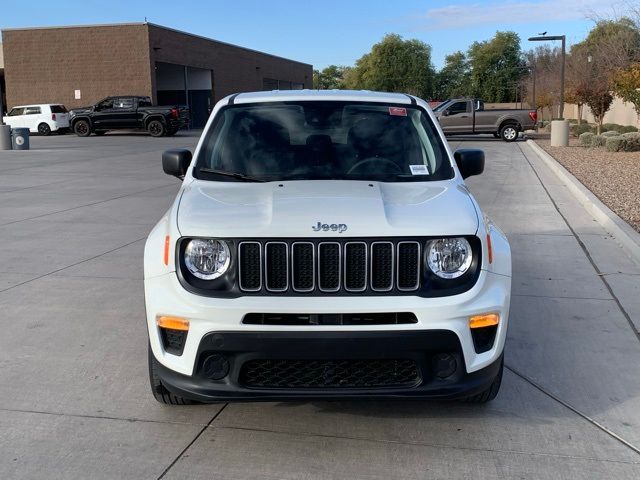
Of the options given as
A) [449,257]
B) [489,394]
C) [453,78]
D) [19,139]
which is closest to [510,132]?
[19,139]

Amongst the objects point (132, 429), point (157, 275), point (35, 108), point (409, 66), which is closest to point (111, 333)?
point (132, 429)

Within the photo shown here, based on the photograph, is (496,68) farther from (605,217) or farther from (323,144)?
(323,144)

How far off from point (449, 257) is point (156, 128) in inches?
1355

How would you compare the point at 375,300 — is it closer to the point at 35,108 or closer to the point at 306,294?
the point at 306,294

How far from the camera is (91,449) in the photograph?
370 cm

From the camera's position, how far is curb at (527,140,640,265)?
327 inches

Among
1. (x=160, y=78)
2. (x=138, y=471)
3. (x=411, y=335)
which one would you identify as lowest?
(x=138, y=471)

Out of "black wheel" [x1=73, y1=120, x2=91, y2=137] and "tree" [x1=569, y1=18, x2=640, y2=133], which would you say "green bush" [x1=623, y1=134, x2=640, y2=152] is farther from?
"black wheel" [x1=73, y1=120, x2=91, y2=137]

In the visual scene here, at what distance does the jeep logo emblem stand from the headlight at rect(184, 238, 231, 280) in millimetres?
481

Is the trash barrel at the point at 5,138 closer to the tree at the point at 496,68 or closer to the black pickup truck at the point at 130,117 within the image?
the black pickup truck at the point at 130,117

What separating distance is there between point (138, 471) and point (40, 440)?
69 centimetres

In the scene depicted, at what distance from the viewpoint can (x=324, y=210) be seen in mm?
3658

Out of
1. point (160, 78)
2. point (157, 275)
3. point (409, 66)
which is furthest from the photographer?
point (409, 66)

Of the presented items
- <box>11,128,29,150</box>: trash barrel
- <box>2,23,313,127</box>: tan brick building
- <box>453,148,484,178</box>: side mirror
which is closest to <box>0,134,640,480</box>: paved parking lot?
<box>453,148,484,178</box>: side mirror
